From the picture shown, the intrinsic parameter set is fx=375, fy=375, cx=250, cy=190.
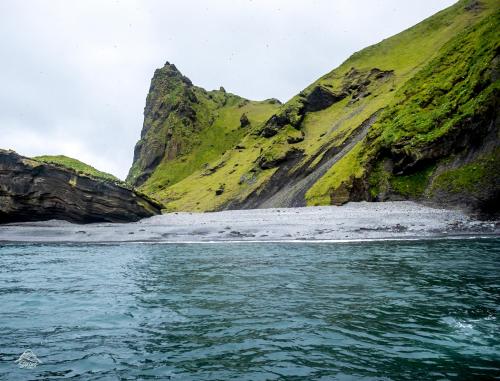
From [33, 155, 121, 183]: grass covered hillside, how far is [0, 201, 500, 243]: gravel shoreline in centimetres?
667

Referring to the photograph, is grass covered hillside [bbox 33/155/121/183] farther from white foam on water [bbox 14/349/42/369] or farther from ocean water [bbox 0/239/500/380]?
white foam on water [bbox 14/349/42/369]

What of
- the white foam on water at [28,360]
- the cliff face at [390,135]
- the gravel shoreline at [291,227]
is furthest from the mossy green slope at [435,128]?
the white foam on water at [28,360]

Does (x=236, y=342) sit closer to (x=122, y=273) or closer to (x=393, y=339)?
(x=393, y=339)

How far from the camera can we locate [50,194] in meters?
47.9

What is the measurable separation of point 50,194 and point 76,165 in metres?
6.23

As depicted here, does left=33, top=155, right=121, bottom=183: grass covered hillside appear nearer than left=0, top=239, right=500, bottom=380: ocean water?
No

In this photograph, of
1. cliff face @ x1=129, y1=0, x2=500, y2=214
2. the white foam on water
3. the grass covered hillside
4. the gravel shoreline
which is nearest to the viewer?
the white foam on water

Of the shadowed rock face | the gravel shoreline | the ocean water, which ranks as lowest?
the ocean water

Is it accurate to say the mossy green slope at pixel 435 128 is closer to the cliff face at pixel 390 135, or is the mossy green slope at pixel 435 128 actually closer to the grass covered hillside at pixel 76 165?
the cliff face at pixel 390 135

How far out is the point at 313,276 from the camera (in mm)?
21047

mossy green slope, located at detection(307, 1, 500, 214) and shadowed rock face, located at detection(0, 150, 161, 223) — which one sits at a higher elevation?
mossy green slope, located at detection(307, 1, 500, 214)

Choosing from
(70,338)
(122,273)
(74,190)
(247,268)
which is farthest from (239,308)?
(74,190)

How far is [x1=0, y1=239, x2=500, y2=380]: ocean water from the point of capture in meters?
9.35

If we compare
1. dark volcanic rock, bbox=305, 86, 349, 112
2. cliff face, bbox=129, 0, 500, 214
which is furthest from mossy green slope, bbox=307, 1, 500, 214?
dark volcanic rock, bbox=305, 86, 349, 112
